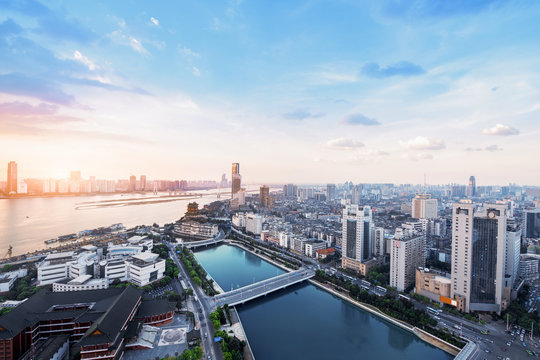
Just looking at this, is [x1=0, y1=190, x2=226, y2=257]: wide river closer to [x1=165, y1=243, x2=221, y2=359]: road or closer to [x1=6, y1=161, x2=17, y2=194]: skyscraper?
[x1=6, y1=161, x2=17, y2=194]: skyscraper

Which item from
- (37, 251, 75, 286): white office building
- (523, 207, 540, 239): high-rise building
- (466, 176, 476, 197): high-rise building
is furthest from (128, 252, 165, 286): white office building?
(466, 176, 476, 197): high-rise building

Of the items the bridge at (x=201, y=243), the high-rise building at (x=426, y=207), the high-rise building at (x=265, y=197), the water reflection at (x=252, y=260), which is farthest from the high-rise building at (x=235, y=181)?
the water reflection at (x=252, y=260)

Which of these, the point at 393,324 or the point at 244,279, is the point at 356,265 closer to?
the point at 393,324

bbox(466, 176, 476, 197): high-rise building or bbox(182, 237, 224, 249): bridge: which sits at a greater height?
bbox(466, 176, 476, 197): high-rise building

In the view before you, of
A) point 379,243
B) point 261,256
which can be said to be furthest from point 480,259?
point 261,256

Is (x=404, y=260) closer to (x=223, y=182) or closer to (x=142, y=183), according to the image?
(x=142, y=183)

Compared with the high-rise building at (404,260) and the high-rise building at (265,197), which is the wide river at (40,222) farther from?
the high-rise building at (404,260)
